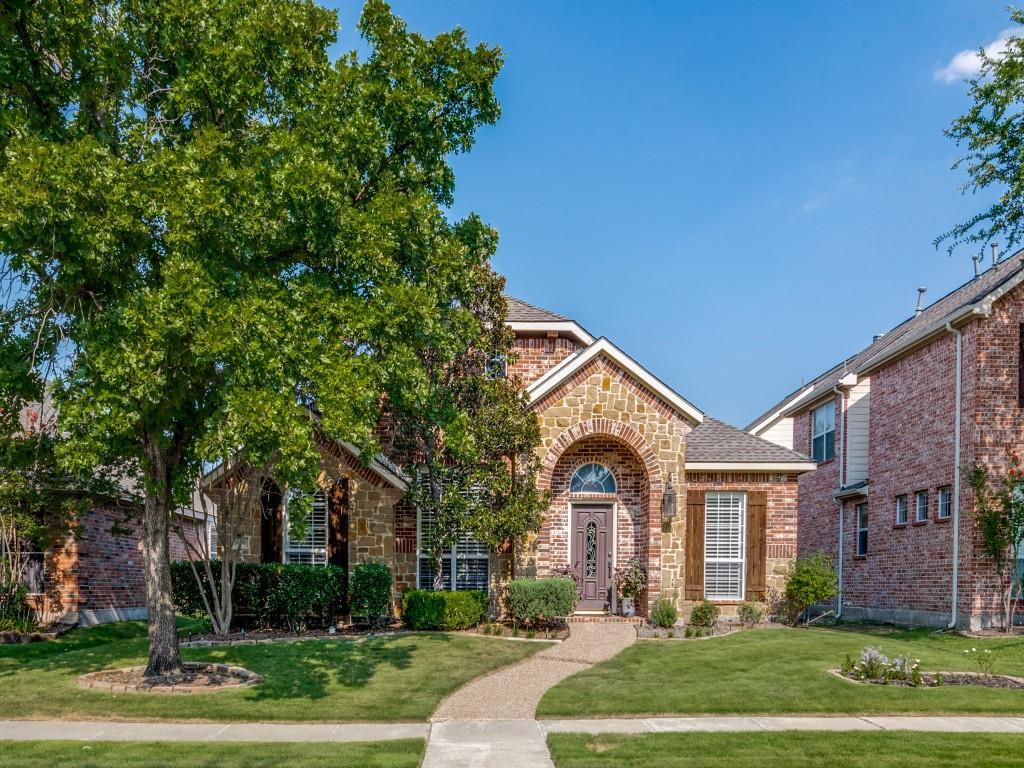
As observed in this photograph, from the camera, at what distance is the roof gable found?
57.4 feet

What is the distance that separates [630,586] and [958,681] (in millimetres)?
7375

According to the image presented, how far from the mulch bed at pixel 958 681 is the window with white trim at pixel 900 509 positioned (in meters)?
8.78

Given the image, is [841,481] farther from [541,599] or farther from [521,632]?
[521,632]

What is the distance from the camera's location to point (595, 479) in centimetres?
1862

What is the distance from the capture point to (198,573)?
16.5 m

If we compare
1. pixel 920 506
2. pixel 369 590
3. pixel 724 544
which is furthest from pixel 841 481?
pixel 369 590

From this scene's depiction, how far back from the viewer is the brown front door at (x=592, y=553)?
59.8ft

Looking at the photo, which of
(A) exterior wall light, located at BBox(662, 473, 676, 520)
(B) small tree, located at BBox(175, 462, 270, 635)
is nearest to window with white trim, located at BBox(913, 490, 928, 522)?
(A) exterior wall light, located at BBox(662, 473, 676, 520)

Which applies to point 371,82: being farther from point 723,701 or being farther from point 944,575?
point 944,575

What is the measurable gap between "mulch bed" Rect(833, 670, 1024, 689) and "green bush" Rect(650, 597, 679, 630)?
5045 mm

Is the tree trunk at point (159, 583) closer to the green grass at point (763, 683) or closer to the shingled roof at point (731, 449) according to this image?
the green grass at point (763, 683)

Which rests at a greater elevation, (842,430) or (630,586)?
(842,430)

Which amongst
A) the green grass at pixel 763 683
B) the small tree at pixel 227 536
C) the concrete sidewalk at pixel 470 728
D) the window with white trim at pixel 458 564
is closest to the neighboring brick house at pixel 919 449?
the green grass at pixel 763 683

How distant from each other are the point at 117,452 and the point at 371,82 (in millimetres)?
6154
